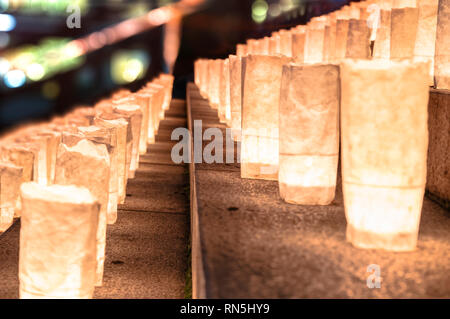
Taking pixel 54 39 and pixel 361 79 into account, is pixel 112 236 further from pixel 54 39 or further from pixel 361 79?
pixel 54 39

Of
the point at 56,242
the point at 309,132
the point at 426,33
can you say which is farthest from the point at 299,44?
the point at 56,242

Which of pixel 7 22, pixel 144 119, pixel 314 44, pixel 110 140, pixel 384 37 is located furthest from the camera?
pixel 7 22

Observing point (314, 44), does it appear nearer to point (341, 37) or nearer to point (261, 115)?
point (341, 37)

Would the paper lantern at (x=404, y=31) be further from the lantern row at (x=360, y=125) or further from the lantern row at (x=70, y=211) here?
the lantern row at (x=70, y=211)

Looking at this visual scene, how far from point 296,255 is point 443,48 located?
8.37 ft

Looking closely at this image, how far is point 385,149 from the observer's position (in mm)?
3152

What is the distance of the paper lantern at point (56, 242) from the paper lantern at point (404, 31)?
141 inches

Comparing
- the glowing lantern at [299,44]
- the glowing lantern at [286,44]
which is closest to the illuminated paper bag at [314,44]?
the glowing lantern at [299,44]

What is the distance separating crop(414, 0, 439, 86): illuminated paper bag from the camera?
546 centimetres

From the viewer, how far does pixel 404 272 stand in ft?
9.59
